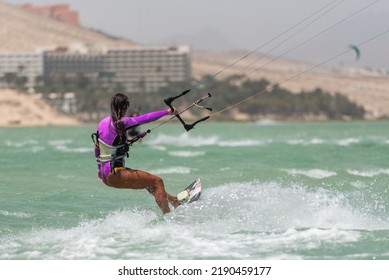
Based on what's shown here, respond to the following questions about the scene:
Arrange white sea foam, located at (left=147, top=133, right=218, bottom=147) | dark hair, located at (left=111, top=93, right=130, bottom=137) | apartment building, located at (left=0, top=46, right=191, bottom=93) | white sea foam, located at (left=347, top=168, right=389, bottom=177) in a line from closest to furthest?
dark hair, located at (left=111, top=93, right=130, bottom=137)
white sea foam, located at (left=347, top=168, right=389, bottom=177)
white sea foam, located at (left=147, top=133, right=218, bottom=147)
apartment building, located at (left=0, top=46, right=191, bottom=93)

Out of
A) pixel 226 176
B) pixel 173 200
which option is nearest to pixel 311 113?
pixel 226 176

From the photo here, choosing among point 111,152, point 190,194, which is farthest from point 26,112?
point 111,152

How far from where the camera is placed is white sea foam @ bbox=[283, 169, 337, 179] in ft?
66.4

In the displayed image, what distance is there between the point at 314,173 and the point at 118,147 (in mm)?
11793

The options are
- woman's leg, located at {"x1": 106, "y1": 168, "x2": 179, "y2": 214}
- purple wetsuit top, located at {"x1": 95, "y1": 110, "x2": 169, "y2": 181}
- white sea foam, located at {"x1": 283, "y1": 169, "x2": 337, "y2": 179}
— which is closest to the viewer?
purple wetsuit top, located at {"x1": 95, "y1": 110, "x2": 169, "y2": 181}

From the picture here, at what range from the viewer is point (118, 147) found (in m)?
10.1

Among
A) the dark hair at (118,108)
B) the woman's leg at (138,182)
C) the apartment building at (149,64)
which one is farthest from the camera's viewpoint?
the apartment building at (149,64)

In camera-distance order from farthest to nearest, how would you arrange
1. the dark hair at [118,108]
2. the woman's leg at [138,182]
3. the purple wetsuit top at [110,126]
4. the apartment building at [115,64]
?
the apartment building at [115,64]
the woman's leg at [138,182]
the dark hair at [118,108]
the purple wetsuit top at [110,126]

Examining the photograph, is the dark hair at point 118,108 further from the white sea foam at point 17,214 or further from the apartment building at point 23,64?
the apartment building at point 23,64

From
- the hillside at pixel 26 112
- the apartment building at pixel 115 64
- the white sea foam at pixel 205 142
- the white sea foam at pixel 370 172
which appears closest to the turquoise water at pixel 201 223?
the white sea foam at pixel 370 172

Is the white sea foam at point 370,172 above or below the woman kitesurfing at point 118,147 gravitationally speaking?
below

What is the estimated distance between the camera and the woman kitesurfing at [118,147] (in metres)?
9.84

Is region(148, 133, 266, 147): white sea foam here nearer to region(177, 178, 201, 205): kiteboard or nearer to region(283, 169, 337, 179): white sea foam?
region(283, 169, 337, 179): white sea foam

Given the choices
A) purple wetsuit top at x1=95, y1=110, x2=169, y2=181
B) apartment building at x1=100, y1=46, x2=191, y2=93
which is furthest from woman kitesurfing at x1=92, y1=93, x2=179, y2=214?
apartment building at x1=100, y1=46, x2=191, y2=93
